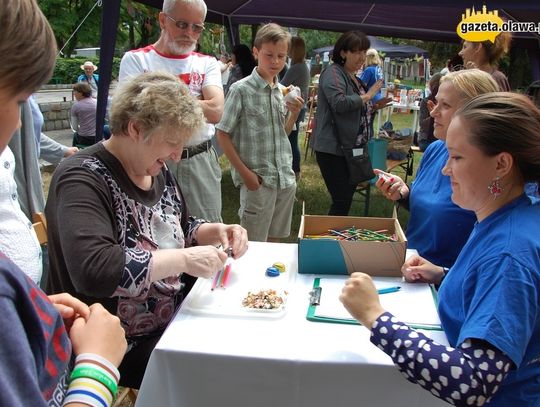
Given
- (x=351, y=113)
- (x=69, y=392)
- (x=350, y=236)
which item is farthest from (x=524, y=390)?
(x=351, y=113)

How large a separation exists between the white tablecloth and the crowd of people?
0.12 metres

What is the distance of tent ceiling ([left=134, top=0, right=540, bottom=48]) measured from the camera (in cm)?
693

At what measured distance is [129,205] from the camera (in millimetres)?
1549

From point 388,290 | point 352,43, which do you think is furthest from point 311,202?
point 388,290

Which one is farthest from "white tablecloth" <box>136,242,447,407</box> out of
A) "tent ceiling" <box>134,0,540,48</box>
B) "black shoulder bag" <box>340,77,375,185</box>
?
"tent ceiling" <box>134,0,540,48</box>

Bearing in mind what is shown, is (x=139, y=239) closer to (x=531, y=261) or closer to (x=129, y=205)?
(x=129, y=205)

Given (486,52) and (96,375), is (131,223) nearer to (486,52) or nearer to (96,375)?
(96,375)

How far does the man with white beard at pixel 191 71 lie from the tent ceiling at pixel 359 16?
13.9 ft

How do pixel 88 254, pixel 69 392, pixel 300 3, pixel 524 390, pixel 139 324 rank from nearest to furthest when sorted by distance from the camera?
pixel 69 392 → pixel 524 390 → pixel 88 254 → pixel 139 324 → pixel 300 3

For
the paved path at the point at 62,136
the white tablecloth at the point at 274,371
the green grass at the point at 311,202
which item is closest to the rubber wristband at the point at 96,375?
the white tablecloth at the point at 274,371

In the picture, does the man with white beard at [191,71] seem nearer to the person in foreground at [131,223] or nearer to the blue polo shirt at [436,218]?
the person in foreground at [131,223]

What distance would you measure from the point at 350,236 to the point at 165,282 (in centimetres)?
72

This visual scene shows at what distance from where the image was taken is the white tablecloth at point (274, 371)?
47.7 inches

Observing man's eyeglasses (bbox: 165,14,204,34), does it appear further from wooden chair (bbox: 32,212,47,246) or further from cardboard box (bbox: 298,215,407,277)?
cardboard box (bbox: 298,215,407,277)
